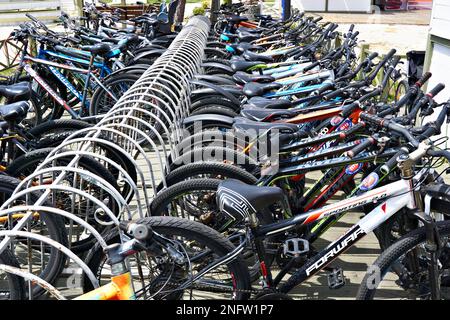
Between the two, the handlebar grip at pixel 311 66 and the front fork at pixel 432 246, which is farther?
the handlebar grip at pixel 311 66

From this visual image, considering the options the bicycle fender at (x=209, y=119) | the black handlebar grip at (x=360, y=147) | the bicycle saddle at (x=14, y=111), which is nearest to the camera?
the black handlebar grip at (x=360, y=147)

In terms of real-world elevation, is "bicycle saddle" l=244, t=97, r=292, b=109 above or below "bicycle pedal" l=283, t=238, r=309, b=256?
above

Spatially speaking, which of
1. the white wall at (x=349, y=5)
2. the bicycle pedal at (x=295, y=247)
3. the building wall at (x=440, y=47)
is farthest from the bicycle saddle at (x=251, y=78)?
the white wall at (x=349, y=5)

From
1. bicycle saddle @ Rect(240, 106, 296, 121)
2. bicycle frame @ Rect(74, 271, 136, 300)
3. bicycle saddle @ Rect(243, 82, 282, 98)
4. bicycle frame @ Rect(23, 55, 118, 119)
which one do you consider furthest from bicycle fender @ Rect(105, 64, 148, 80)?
bicycle frame @ Rect(74, 271, 136, 300)

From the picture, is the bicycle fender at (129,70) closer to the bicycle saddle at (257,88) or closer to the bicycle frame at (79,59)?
→ the bicycle frame at (79,59)

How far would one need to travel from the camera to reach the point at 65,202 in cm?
372

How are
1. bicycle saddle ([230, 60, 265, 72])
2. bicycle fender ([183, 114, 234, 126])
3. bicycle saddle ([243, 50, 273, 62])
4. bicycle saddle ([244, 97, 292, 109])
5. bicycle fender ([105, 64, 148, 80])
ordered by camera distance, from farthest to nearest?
bicycle fender ([105, 64, 148, 80]) < bicycle saddle ([243, 50, 273, 62]) < bicycle saddle ([230, 60, 265, 72]) < bicycle saddle ([244, 97, 292, 109]) < bicycle fender ([183, 114, 234, 126])

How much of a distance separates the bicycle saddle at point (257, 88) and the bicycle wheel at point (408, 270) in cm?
200

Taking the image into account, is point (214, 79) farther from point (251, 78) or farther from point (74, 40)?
point (74, 40)

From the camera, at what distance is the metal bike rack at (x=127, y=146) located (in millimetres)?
2385

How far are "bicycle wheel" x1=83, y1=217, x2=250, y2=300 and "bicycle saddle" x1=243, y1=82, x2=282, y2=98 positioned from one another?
207 cm

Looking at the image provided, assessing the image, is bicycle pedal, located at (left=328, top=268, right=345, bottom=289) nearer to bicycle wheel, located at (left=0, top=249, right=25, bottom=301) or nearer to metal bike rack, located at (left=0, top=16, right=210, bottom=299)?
metal bike rack, located at (left=0, top=16, right=210, bottom=299)

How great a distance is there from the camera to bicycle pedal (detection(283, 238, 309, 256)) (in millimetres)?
2783

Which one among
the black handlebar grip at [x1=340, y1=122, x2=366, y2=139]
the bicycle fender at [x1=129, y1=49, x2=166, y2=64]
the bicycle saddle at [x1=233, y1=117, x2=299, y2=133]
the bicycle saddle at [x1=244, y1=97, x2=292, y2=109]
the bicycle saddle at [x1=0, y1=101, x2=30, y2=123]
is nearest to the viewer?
the black handlebar grip at [x1=340, y1=122, x2=366, y2=139]
